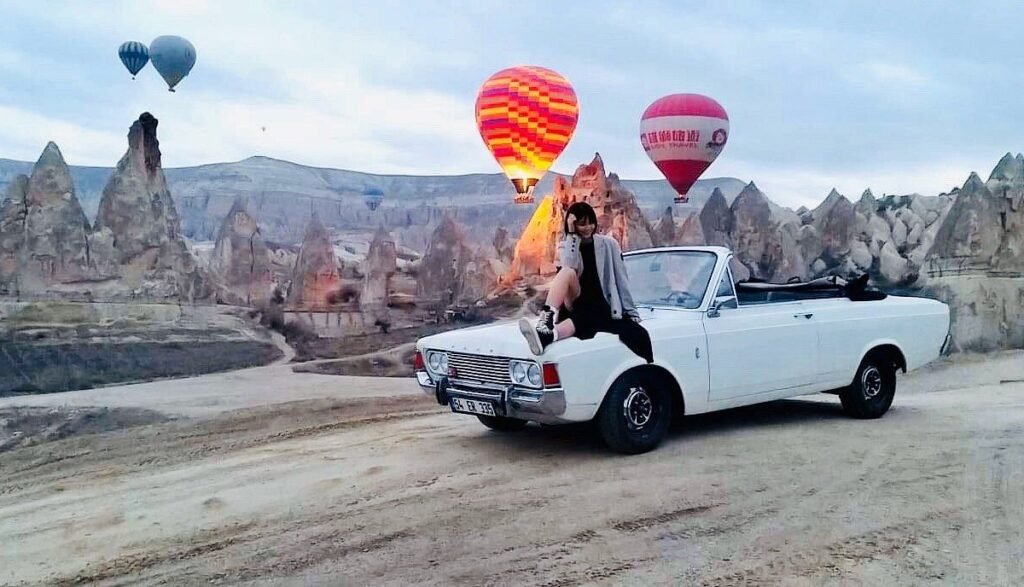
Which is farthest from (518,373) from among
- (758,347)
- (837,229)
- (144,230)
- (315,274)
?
(837,229)

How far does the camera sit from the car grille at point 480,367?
19.4 feet

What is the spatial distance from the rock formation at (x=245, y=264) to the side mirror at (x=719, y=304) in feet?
68.6

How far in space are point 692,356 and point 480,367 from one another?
155 centimetres

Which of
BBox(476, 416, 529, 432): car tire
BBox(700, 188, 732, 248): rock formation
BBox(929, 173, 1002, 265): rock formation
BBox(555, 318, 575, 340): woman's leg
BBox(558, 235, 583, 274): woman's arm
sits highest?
BBox(700, 188, 732, 248): rock formation

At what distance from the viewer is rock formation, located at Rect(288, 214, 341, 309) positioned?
24500mm

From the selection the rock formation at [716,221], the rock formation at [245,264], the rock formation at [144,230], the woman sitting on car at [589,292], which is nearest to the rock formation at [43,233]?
the rock formation at [144,230]

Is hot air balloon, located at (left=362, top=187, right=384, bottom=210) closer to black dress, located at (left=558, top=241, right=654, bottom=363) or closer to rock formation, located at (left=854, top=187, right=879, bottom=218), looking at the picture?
rock formation, located at (left=854, top=187, right=879, bottom=218)

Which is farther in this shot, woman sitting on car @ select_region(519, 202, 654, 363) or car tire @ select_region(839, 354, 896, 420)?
car tire @ select_region(839, 354, 896, 420)

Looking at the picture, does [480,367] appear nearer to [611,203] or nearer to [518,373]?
[518,373]

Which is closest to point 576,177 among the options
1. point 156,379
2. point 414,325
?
point 414,325

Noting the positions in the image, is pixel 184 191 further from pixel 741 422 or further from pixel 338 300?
pixel 741 422

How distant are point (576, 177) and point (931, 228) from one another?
827 inches

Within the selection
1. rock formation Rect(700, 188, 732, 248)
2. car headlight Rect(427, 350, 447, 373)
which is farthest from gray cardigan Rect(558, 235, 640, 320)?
rock formation Rect(700, 188, 732, 248)

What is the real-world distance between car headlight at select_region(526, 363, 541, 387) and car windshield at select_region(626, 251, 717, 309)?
1.52 meters
